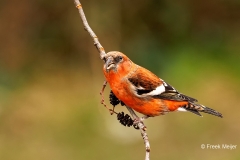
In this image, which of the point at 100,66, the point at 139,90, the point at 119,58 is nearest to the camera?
the point at 119,58

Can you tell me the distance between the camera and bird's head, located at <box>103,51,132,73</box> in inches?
131

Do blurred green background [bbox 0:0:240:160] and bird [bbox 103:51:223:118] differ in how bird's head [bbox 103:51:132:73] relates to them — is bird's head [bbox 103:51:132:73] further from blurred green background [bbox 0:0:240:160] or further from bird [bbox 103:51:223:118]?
blurred green background [bbox 0:0:240:160]

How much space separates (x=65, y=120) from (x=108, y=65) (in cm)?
323

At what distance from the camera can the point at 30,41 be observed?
7512 mm

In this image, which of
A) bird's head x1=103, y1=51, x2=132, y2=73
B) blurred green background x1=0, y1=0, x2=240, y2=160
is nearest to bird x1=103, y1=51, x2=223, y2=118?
bird's head x1=103, y1=51, x2=132, y2=73

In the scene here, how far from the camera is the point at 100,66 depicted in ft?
23.7

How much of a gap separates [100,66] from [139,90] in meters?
3.61

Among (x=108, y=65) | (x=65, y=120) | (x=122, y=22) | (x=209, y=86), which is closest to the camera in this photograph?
(x=108, y=65)

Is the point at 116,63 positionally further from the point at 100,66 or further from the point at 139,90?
the point at 100,66

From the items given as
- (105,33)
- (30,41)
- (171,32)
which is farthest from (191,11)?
(30,41)

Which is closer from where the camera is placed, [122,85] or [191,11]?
[122,85]

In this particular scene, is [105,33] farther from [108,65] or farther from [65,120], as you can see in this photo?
[108,65]

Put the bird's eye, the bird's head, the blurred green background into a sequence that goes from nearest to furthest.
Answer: the bird's head, the bird's eye, the blurred green background

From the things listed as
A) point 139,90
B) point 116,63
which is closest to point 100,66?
point 139,90
